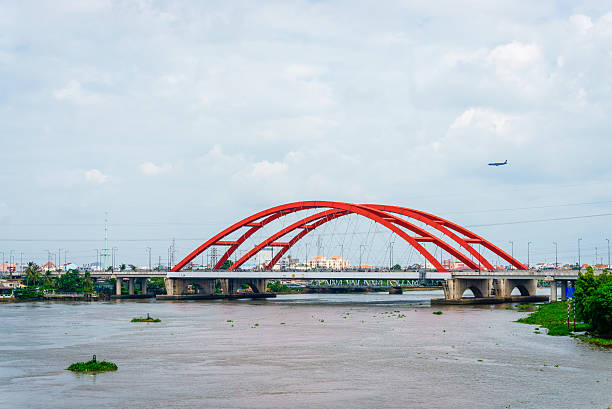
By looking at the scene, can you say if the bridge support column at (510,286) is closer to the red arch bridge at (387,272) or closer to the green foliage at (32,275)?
the red arch bridge at (387,272)

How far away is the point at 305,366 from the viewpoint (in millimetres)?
40281

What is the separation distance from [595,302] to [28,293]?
103642 mm

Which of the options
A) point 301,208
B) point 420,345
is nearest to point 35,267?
point 301,208

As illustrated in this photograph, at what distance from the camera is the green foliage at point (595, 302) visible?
46.5m

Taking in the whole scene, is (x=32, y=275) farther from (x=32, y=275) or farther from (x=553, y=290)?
(x=553, y=290)

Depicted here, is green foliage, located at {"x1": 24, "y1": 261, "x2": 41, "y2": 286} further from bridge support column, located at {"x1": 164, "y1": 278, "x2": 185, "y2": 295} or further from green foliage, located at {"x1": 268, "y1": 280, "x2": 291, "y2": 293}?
green foliage, located at {"x1": 268, "y1": 280, "x2": 291, "y2": 293}

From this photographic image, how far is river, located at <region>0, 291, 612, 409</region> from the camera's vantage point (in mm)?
30688

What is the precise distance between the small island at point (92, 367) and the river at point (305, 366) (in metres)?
0.74

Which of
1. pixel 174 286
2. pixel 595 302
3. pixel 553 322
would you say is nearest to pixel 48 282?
pixel 174 286

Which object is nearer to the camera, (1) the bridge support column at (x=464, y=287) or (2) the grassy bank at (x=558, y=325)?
(2) the grassy bank at (x=558, y=325)

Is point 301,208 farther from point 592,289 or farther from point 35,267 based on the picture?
point 592,289

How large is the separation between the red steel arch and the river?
127ft

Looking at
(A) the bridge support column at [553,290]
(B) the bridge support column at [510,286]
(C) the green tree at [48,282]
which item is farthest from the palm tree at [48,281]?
(A) the bridge support column at [553,290]

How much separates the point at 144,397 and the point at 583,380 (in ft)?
69.6
